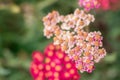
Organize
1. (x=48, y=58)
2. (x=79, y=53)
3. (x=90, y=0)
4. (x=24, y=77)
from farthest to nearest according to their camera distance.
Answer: (x=24, y=77), (x=48, y=58), (x=90, y=0), (x=79, y=53)

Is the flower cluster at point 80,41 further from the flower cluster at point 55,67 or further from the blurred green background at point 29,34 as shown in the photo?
the blurred green background at point 29,34

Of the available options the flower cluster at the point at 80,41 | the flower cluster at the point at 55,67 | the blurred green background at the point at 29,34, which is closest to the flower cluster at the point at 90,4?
the flower cluster at the point at 80,41

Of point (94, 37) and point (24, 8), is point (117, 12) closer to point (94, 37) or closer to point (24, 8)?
point (24, 8)

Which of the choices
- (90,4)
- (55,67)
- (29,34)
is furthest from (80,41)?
(29,34)

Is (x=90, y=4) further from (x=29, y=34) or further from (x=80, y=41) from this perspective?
(x=29, y=34)

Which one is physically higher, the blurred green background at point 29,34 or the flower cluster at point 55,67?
the blurred green background at point 29,34

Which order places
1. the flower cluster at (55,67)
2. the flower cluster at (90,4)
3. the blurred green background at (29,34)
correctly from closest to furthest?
the flower cluster at (90,4) < the flower cluster at (55,67) < the blurred green background at (29,34)

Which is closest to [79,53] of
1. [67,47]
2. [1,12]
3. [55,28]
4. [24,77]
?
[67,47]
